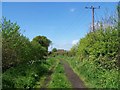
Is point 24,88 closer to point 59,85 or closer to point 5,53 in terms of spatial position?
point 59,85

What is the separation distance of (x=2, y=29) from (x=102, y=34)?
7.33 meters

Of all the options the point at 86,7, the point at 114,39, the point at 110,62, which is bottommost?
the point at 110,62

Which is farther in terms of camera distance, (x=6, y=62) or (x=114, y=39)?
(x=6, y=62)

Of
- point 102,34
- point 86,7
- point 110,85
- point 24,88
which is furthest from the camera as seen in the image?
point 86,7

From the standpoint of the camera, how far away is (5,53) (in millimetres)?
23125

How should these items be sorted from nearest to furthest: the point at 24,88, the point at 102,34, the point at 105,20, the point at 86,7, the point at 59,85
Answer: the point at 24,88 < the point at 59,85 < the point at 102,34 < the point at 105,20 < the point at 86,7

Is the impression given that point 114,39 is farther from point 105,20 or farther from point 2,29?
point 2,29

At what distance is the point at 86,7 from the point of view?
39.5 metres

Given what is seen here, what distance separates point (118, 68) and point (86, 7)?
20.5 meters

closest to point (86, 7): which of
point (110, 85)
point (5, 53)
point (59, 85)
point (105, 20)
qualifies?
point (105, 20)

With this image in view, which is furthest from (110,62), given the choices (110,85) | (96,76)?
(110,85)

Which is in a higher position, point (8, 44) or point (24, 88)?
point (8, 44)

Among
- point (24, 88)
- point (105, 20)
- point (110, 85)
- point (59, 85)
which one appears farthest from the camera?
point (105, 20)

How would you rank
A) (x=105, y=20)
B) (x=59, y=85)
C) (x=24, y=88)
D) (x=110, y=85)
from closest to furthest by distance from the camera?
(x=110, y=85), (x=24, y=88), (x=59, y=85), (x=105, y=20)
